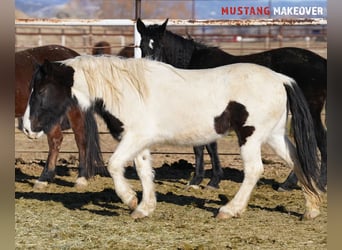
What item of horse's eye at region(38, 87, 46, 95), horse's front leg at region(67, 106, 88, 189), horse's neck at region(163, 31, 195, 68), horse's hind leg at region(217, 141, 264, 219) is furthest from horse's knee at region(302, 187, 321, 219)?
horse's front leg at region(67, 106, 88, 189)

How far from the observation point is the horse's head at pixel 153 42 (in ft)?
21.5

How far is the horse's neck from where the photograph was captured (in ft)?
22.2

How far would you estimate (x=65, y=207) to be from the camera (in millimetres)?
5414

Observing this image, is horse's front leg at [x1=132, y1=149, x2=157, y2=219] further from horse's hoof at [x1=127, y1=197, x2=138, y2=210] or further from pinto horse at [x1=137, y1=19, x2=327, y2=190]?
pinto horse at [x1=137, y1=19, x2=327, y2=190]

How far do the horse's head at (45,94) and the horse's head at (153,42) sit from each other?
176 cm

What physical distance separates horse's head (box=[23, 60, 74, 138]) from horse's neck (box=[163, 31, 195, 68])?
6.71 ft

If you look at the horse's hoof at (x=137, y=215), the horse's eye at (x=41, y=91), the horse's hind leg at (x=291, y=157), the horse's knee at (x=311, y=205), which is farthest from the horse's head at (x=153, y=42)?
the horse's knee at (x=311, y=205)

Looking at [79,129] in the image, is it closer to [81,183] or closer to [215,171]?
[81,183]

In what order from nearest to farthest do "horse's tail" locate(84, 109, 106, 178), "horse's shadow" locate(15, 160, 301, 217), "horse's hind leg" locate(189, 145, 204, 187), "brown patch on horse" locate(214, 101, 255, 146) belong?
"brown patch on horse" locate(214, 101, 255, 146) < "horse's shadow" locate(15, 160, 301, 217) < "horse's tail" locate(84, 109, 106, 178) < "horse's hind leg" locate(189, 145, 204, 187)

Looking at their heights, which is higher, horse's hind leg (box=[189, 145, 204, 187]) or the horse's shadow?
horse's hind leg (box=[189, 145, 204, 187])

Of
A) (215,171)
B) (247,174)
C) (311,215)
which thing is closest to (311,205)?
(311,215)

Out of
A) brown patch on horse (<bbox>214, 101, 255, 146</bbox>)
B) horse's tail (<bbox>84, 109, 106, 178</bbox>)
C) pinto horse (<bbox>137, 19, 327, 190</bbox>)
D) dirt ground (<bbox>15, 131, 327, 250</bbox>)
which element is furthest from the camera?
pinto horse (<bbox>137, 19, 327, 190</bbox>)

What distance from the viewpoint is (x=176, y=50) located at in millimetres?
6816

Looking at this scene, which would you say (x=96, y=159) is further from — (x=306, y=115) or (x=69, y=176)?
(x=306, y=115)
